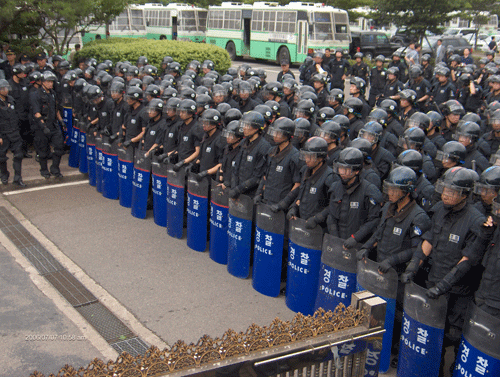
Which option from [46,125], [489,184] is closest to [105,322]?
[489,184]

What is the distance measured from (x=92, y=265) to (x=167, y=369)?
18.0ft

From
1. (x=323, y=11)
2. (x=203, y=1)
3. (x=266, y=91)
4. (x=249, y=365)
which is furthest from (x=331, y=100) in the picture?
(x=203, y=1)

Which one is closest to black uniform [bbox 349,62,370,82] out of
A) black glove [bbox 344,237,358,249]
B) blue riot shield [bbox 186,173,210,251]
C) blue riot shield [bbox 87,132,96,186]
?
blue riot shield [bbox 87,132,96,186]

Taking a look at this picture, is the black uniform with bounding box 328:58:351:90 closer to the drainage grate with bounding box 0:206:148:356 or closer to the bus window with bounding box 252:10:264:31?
the drainage grate with bounding box 0:206:148:356

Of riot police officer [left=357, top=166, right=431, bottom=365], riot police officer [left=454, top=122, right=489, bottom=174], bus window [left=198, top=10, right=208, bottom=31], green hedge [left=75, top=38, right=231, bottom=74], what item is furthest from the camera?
bus window [left=198, top=10, right=208, bottom=31]

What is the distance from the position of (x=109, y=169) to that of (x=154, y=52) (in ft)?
29.1

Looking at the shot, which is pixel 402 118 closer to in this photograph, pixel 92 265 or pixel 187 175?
pixel 187 175

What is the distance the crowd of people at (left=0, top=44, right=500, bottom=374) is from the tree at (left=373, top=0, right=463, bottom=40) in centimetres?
1515

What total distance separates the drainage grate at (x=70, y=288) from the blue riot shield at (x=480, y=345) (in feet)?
15.1

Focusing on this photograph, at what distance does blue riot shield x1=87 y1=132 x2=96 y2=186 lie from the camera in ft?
36.6

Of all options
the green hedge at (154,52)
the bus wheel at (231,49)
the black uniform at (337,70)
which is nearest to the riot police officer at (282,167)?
the black uniform at (337,70)

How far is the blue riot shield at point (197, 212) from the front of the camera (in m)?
8.01

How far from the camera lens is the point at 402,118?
1054 cm

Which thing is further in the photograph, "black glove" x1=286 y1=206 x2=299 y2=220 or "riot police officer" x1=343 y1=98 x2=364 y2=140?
"riot police officer" x1=343 y1=98 x2=364 y2=140
